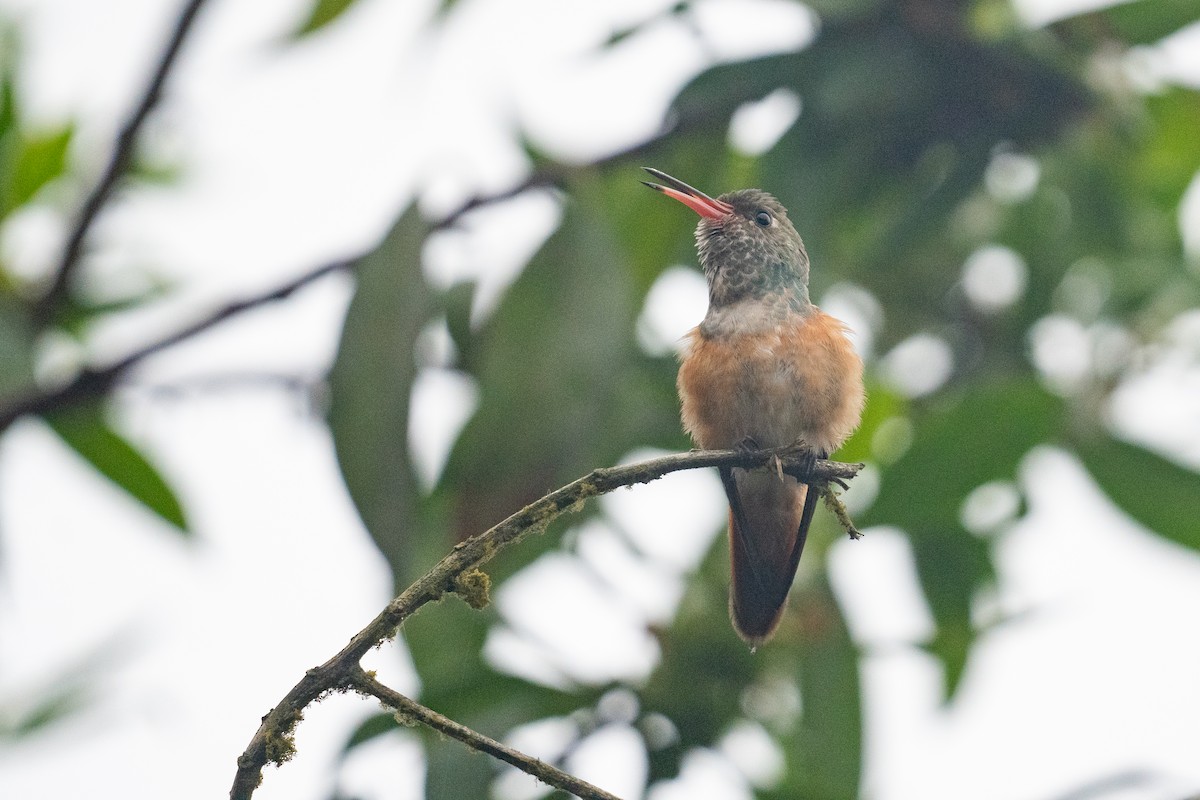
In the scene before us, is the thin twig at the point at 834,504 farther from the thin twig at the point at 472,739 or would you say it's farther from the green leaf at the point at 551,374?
the green leaf at the point at 551,374

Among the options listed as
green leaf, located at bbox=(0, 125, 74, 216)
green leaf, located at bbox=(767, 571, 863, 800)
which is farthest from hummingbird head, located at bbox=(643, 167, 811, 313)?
green leaf, located at bbox=(0, 125, 74, 216)

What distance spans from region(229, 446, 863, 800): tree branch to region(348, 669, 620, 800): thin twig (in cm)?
2

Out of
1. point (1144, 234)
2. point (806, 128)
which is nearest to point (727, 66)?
point (806, 128)

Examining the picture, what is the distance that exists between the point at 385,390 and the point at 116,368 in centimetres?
A: 87

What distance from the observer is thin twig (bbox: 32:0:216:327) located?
2.60 meters

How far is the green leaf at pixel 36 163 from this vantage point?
12.3 ft

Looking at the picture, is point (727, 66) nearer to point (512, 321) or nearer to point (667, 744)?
point (512, 321)

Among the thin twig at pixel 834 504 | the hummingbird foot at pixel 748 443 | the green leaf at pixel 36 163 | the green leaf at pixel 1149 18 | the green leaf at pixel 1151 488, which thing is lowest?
the green leaf at pixel 1151 488

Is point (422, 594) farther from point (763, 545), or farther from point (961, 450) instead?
point (961, 450)

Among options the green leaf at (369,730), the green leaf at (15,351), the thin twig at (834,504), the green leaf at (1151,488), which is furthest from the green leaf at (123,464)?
the green leaf at (1151,488)

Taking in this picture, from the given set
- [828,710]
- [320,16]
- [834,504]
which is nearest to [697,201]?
[834,504]

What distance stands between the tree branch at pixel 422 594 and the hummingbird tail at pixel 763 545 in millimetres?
804

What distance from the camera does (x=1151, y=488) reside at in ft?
10.8

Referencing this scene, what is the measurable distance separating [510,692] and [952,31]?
1.92 metres
